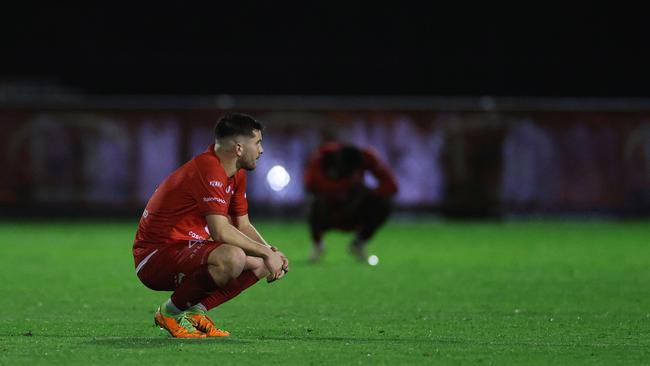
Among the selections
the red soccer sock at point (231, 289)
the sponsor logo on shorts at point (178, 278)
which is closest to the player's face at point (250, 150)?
the red soccer sock at point (231, 289)

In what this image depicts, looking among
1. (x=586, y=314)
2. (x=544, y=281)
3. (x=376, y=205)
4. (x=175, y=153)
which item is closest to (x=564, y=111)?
(x=175, y=153)

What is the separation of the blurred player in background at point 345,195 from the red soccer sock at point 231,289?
729 cm

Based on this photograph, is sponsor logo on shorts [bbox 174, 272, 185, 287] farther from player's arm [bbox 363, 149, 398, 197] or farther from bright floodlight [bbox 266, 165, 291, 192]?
bright floodlight [bbox 266, 165, 291, 192]

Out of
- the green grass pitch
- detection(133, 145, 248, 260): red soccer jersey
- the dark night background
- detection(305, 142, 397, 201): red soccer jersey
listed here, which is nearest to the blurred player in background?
detection(305, 142, 397, 201): red soccer jersey

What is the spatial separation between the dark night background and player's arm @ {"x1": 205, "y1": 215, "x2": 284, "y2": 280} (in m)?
23.3

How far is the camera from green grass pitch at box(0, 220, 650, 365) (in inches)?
317

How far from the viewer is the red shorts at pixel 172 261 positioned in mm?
8727

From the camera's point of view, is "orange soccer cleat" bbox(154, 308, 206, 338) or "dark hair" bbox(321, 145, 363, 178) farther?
"dark hair" bbox(321, 145, 363, 178)

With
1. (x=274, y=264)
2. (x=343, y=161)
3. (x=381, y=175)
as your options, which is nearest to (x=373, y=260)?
(x=381, y=175)

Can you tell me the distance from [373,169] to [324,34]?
60.5 feet

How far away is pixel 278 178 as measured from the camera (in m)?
24.1

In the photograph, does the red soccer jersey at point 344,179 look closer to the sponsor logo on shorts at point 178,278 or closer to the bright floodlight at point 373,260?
the bright floodlight at point 373,260

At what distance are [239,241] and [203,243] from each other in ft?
1.12

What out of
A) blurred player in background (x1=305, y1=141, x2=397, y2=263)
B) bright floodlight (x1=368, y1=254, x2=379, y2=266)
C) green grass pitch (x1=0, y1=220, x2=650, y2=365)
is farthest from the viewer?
blurred player in background (x1=305, y1=141, x2=397, y2=263)
